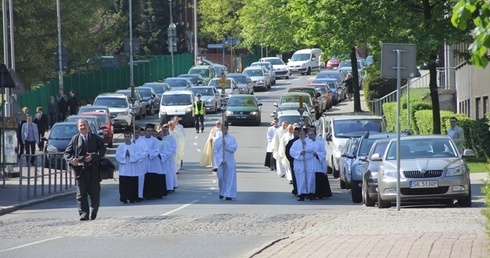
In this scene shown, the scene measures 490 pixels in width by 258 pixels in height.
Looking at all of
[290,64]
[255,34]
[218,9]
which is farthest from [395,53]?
[218,9]

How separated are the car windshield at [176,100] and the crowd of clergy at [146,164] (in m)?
27.8

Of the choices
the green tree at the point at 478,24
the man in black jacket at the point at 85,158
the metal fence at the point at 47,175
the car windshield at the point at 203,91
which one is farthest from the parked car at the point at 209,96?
the green tree at the point at 478,24

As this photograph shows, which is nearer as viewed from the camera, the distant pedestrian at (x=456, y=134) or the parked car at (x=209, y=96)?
the distant pedestrian at (x=456, y=134)

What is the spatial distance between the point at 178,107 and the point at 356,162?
31457 millimetres

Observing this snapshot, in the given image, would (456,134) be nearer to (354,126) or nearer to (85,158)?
(354,126)

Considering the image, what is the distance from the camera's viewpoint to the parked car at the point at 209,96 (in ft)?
213

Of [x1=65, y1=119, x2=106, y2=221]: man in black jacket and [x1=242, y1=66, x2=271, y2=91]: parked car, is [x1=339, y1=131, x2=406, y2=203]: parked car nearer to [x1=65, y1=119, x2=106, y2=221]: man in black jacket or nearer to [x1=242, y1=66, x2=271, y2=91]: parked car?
[x1=65, y1=119, x2=106, y2=221]: man in black jacket

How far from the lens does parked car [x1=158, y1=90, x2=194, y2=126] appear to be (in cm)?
5712

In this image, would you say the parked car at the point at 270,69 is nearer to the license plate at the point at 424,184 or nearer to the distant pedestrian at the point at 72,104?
the distant pedestrian at the point at 72,104

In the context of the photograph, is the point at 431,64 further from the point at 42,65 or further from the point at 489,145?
the point at 42,65

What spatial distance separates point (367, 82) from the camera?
204 ft

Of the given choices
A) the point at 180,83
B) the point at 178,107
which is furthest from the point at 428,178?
the point at 180,83

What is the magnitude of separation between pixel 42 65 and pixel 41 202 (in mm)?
33870

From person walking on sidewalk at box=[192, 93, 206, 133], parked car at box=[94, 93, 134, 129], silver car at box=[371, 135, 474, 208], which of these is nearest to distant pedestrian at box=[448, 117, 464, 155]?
silver car at box=[371, 135, 474, 208]
